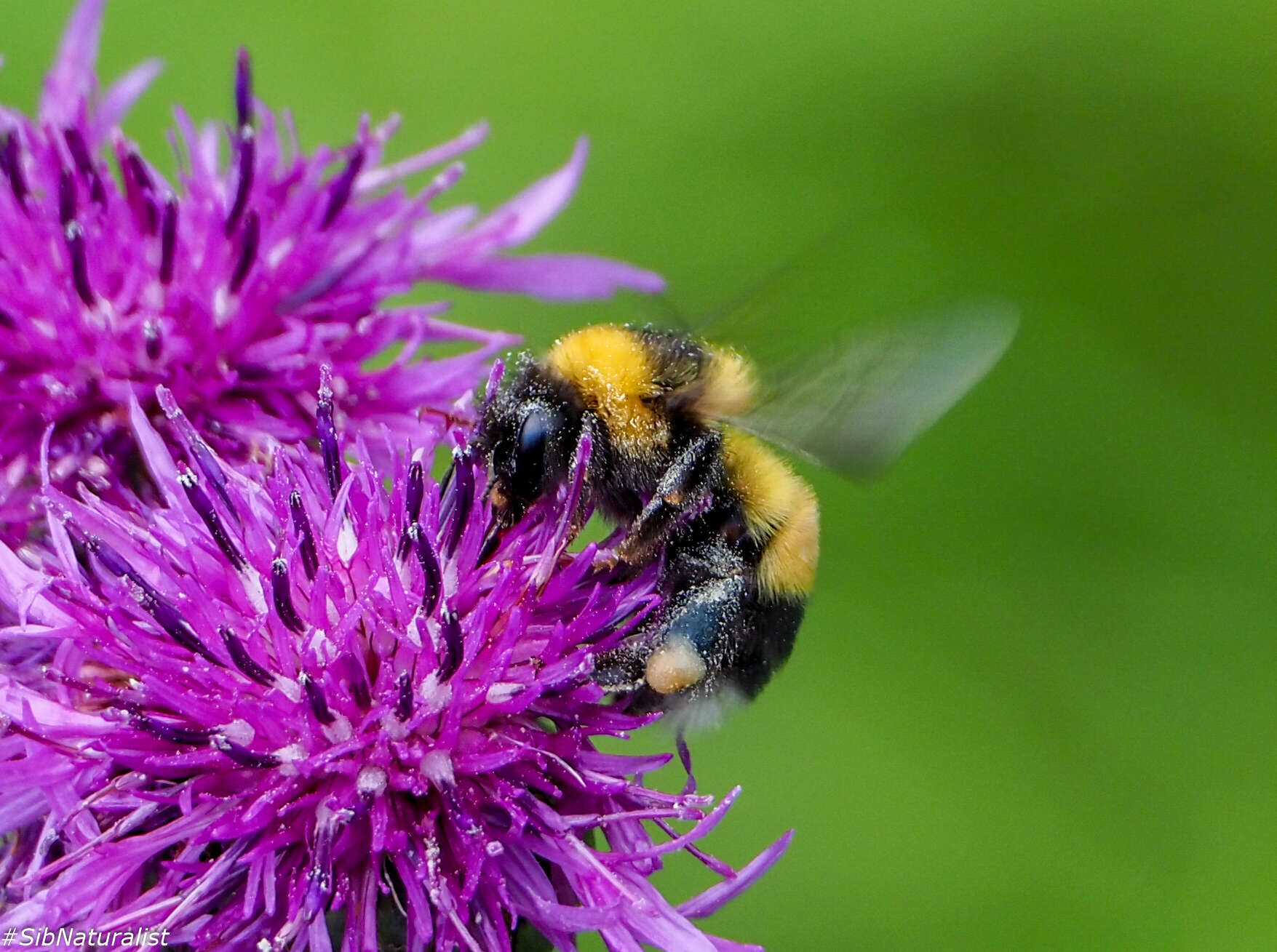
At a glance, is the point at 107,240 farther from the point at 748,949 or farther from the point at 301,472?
the point at 748,949

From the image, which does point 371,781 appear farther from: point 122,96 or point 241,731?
point 122,96

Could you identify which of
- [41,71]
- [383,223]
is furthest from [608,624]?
[41,71]

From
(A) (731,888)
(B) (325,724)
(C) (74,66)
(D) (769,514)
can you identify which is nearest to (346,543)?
(B) (325,724)

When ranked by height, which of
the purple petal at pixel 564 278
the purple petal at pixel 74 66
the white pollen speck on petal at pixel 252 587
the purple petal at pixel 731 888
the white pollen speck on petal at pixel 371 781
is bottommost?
the white pollen speck on petal at pixel 371 781

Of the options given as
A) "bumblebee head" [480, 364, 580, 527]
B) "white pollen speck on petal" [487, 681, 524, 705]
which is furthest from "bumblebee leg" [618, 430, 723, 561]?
"white pollen speck on petal" [487, 681, 524, 705]

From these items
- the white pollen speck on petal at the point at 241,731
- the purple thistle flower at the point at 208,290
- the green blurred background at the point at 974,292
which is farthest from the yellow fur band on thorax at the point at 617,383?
the green blurred background at the point at 974,292

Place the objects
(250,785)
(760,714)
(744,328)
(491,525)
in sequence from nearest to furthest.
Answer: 1. (250,785)
2. (491,525)
3. (744,328)
4. (760,714)

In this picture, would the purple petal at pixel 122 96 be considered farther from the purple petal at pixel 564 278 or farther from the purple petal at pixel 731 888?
the purple petal at pixel 731 888
